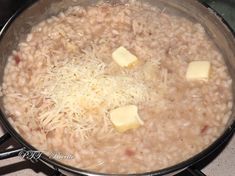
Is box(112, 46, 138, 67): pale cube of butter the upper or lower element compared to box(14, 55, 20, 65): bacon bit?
lower

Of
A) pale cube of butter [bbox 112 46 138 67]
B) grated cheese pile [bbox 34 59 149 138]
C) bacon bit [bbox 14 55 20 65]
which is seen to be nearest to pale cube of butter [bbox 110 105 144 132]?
grated cheese pile [bbox 34 59 149 138]

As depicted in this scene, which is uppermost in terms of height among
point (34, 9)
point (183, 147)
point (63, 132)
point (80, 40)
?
point (34, 9)

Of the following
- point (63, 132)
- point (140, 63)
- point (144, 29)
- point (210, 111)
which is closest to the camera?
point (63, 132)

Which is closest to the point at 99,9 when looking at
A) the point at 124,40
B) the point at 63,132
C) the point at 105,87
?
the point at 124,40

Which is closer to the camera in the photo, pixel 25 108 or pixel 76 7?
pixel 25 108

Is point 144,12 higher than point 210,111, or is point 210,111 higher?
point 144,12

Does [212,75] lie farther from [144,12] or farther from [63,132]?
[63,132]

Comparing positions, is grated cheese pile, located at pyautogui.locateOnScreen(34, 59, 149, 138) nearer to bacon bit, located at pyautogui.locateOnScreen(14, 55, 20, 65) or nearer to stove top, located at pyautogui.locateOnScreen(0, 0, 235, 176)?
bacon bit, located at pyautogui.locateOnScreen(14, 55, 20, 65)
